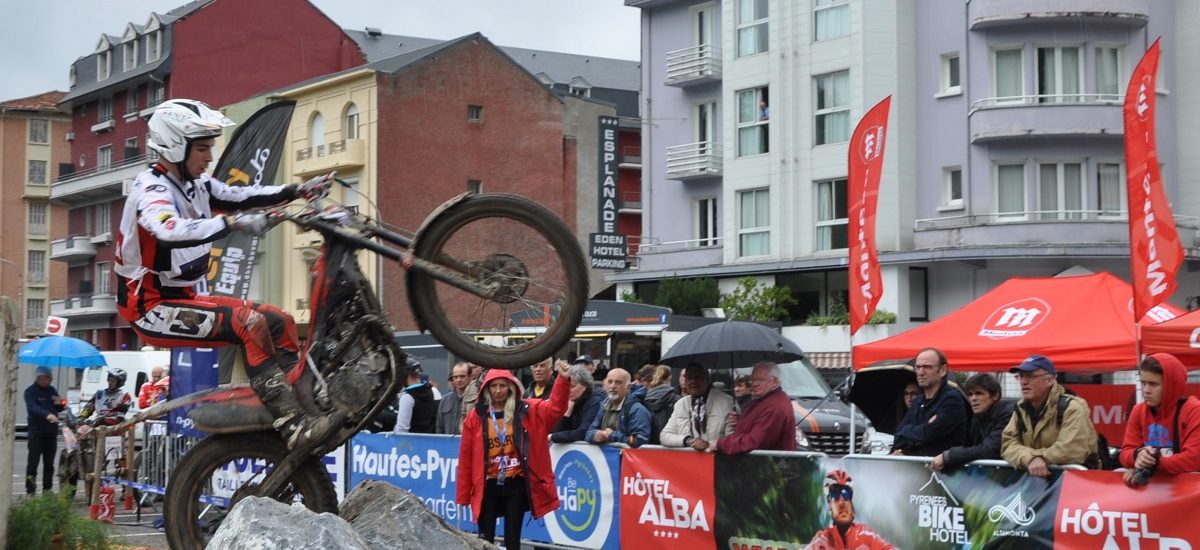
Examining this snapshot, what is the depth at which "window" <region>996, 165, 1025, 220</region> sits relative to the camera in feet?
117

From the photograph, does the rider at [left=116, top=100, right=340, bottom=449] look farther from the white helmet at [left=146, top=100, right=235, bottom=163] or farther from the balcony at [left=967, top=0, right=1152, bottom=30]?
the balcony at [left=967, top=0, right=1152, bottom=30]

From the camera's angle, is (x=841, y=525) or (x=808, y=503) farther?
(x=808, y=503)

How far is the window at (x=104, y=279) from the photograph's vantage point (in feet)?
234

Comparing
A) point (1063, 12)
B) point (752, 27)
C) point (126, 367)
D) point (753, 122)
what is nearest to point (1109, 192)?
point (1063, 12)

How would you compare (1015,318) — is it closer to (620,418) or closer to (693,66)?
(620,418)

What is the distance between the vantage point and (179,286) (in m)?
7.88

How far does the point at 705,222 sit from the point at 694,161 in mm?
2112

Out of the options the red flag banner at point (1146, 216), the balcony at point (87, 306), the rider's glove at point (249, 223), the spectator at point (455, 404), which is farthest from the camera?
the balcony at point (87, 306)

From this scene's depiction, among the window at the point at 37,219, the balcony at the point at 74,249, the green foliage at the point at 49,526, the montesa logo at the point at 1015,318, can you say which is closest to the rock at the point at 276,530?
the green foliage at the point at 49,526

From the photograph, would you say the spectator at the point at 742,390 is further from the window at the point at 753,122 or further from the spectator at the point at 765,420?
the window at the point at 753,122

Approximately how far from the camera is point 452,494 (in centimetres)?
1365

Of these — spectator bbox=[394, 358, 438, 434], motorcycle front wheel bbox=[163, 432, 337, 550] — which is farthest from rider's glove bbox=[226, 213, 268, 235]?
spectator bbox=[394, 358, 438, 434]

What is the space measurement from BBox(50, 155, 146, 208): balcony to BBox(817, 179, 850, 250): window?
37037 mm

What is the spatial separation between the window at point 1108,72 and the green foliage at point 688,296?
11.4 metres
